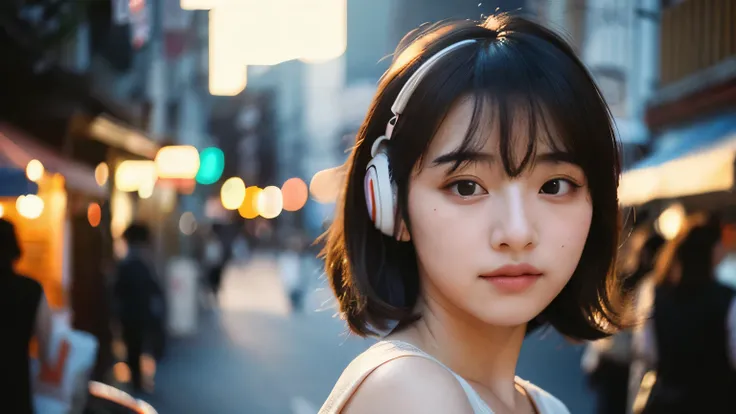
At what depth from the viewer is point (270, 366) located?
34.8 feet

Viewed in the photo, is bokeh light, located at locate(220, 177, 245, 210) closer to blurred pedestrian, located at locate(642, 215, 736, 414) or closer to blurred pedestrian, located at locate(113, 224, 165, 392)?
blurred pedestrian, located at locate(113, 224, 165, 392)

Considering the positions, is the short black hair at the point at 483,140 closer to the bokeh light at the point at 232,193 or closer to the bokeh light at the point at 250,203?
the bokeh light at the point at 232,193

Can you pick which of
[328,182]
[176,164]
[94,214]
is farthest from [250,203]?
[328,182]

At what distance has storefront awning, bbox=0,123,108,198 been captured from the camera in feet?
17.4

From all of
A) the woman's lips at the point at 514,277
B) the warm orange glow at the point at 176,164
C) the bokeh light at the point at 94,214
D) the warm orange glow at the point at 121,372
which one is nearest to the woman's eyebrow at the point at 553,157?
the woman's lips at the point at 514,277

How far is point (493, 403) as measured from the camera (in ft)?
4.28

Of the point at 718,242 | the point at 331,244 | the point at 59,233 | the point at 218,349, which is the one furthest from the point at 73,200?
the point at 331,244

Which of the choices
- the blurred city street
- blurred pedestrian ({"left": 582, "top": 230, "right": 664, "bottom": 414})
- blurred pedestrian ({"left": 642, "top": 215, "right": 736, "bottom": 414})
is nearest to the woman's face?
blurred pedestrian ({"left": 642, "top": 215, "right": 736, "bottom": 414})

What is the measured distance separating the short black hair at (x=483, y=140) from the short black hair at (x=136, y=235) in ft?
24.0

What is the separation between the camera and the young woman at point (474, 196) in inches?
44.3

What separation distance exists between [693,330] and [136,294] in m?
5.90

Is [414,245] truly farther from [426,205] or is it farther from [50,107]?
[50,107]

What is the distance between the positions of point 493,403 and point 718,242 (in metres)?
3.24

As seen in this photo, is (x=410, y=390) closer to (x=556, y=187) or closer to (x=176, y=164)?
(x=556, y=187)
